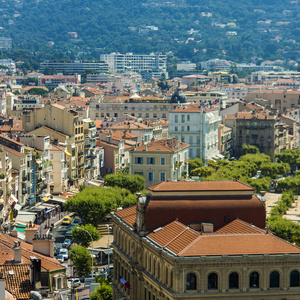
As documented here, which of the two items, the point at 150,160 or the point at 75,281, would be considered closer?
the point at 75,281

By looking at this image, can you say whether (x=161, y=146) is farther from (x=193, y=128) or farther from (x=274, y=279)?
(x=274, y=279)

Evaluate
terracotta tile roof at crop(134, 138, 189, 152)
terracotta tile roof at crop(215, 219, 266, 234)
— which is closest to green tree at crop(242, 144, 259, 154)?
terracotta tile roof at crop(134, 138, 189, 152)

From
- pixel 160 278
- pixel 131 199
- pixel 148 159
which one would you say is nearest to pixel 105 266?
pixel 131 199

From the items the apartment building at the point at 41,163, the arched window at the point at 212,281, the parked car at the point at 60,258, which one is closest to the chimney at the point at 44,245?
the arched window at the point at 212,281

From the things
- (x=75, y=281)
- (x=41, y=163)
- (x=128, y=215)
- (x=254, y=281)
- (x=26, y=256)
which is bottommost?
(x=75, y=281)

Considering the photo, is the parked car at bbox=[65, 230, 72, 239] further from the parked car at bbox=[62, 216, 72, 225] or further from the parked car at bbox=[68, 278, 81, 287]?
the parked car at bbox=[68, 278, 81, 287]

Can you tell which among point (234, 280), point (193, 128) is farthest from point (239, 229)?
point (193, 128)

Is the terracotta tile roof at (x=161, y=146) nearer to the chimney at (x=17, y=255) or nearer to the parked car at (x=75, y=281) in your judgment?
the parked car at (x=75, y=281)

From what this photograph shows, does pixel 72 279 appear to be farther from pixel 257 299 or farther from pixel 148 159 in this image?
pixel 148 159
